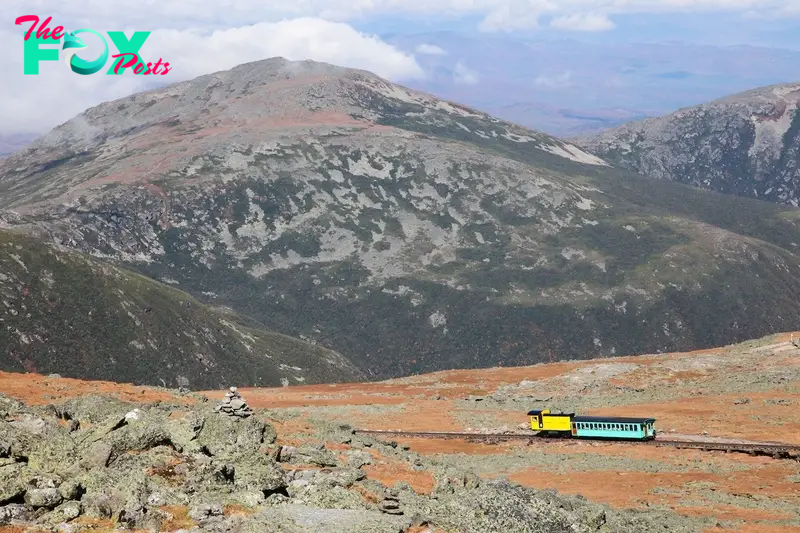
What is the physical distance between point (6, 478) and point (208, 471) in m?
8.95

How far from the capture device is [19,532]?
90.2 ft

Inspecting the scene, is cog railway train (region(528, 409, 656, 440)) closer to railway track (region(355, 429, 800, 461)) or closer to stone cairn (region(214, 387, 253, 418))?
railway track (region(355, 429, 800, 461))

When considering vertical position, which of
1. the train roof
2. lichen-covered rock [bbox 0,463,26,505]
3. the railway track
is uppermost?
lichen-covered rock [bbox 0,463,26,505]

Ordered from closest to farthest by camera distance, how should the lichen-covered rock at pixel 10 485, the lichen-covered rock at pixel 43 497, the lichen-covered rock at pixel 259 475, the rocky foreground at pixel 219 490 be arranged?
1. the lichen-covered rock at pixel 10 485
2. the lichen-covered rock at pixel 43 497
3. the rocky foreground at pixel 219 490
4. the lichen-covered rock at pixel 259 475

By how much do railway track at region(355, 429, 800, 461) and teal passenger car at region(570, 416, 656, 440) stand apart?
1.79ft

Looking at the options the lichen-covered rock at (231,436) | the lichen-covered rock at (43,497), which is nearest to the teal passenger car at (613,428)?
the lichen-covered rock at (231,436)

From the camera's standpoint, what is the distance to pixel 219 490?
35188 millimetres

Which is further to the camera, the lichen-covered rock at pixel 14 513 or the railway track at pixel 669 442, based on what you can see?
the railway track at pixel 669 442

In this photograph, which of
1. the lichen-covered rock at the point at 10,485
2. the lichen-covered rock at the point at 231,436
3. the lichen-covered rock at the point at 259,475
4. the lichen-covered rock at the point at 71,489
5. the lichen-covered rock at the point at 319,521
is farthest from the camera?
the lichen-covered rock at the point at 231,436

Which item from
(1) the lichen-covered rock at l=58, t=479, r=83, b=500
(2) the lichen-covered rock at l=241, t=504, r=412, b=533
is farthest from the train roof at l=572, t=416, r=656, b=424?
(1) the lichen-covered rock at l=58, t=479, r=83, b=500

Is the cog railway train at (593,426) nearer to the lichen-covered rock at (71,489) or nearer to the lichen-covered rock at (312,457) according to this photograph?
the lichen-covered rock at (312,457)

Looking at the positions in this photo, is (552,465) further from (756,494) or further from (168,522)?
(168,522)

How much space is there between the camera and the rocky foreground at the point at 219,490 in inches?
1201

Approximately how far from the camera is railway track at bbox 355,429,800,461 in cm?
6656
